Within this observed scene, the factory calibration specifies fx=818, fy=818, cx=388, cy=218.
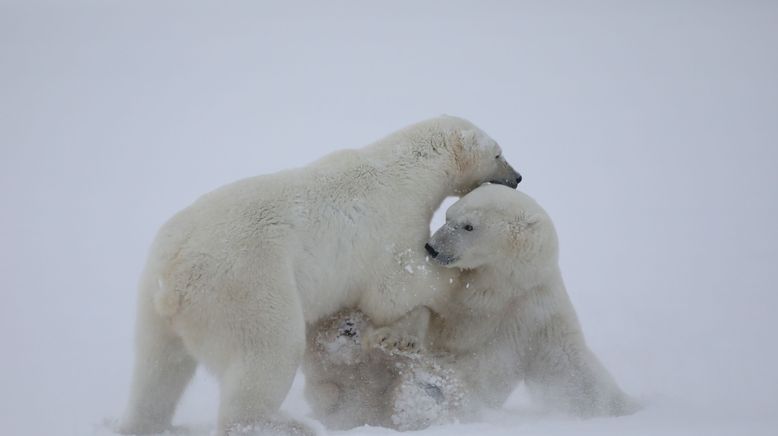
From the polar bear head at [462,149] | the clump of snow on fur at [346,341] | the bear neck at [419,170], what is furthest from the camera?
the polar bear head at [462,149]

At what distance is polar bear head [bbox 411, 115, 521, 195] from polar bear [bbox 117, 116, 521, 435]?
16 mm

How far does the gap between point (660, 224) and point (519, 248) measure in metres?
9.85

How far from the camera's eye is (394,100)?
56.3m

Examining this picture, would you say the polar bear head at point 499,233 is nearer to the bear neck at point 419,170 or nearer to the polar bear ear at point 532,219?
the polar bear ear at point 532,219

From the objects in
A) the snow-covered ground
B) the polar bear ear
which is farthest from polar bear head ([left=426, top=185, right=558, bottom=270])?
the snow-covered ground

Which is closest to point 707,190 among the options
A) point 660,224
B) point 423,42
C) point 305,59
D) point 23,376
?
point 660,224

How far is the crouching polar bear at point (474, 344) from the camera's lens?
5262 mm

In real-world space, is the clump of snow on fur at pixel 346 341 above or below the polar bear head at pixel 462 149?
below

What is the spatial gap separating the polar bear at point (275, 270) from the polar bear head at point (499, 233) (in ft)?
0.75

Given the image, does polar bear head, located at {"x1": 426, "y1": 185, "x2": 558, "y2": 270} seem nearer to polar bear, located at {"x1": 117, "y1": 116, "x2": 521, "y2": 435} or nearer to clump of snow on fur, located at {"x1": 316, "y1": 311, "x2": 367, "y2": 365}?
polar bear, located at {"x1": 117, "y1": 116, "x2": 521, "y2": 435}

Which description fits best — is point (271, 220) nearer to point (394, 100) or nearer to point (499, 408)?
point (499, 408)

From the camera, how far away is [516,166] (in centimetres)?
2456

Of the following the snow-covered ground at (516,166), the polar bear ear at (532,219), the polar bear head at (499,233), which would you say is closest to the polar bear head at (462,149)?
the polar bear head at (499,233)

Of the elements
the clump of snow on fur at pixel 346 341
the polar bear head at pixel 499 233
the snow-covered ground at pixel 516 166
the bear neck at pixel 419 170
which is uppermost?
the bear neck at pixel 419 170
